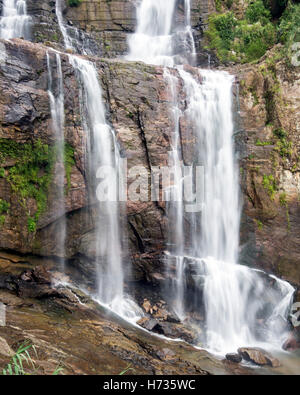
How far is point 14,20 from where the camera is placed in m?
15.9

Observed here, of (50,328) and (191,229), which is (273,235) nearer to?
(191,229)

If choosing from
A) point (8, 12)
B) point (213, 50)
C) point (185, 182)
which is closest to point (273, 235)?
point (185, 182)

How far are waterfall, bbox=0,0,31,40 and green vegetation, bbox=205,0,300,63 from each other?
9.63m

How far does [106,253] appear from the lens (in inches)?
460

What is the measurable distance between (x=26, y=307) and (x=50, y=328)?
1443 millimetres

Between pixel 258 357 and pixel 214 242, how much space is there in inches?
182

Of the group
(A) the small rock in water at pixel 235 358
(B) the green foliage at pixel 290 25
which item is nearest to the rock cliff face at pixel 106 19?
(B) the green foliage at pixel 290 25

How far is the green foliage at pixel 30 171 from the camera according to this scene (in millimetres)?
10031

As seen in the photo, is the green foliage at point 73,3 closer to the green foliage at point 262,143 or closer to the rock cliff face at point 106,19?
the rock cliff face at point 106,19

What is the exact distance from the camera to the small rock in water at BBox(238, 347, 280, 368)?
338 inches

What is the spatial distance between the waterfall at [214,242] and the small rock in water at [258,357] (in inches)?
35.2

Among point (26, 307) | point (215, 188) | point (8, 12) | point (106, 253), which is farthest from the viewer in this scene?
point (8, 12)

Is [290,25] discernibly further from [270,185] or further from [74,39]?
[74,39]

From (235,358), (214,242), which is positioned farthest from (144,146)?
(235,358)
